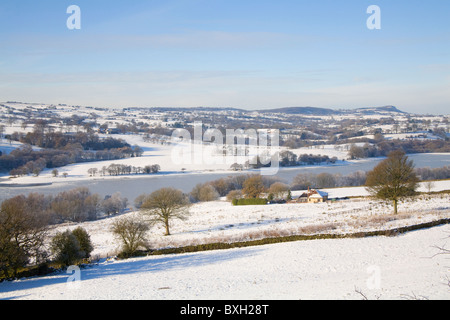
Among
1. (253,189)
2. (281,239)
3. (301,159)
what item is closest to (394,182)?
(281,239)

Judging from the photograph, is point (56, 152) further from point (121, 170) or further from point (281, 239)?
point (281, 239)

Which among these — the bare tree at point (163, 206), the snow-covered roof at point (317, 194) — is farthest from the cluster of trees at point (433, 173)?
the bare tree at point (163, 206)

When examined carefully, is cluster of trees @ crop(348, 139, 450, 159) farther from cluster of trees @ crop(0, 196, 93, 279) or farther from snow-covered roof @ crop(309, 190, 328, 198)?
cluster of trees @ crop(0, 196, 93, 279)

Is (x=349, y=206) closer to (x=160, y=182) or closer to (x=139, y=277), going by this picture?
(x=139, y=277)

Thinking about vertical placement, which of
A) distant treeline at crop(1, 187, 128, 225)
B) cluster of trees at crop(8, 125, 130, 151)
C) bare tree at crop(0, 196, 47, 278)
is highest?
cluster of trees at crop(8, 125, 130, 151)

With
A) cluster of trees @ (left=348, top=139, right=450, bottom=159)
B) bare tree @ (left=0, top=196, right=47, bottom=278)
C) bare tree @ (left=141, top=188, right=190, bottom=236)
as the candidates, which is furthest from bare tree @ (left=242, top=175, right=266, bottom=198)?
cluster of trees @ (left=348, top=139, right=450, bottom=159)
